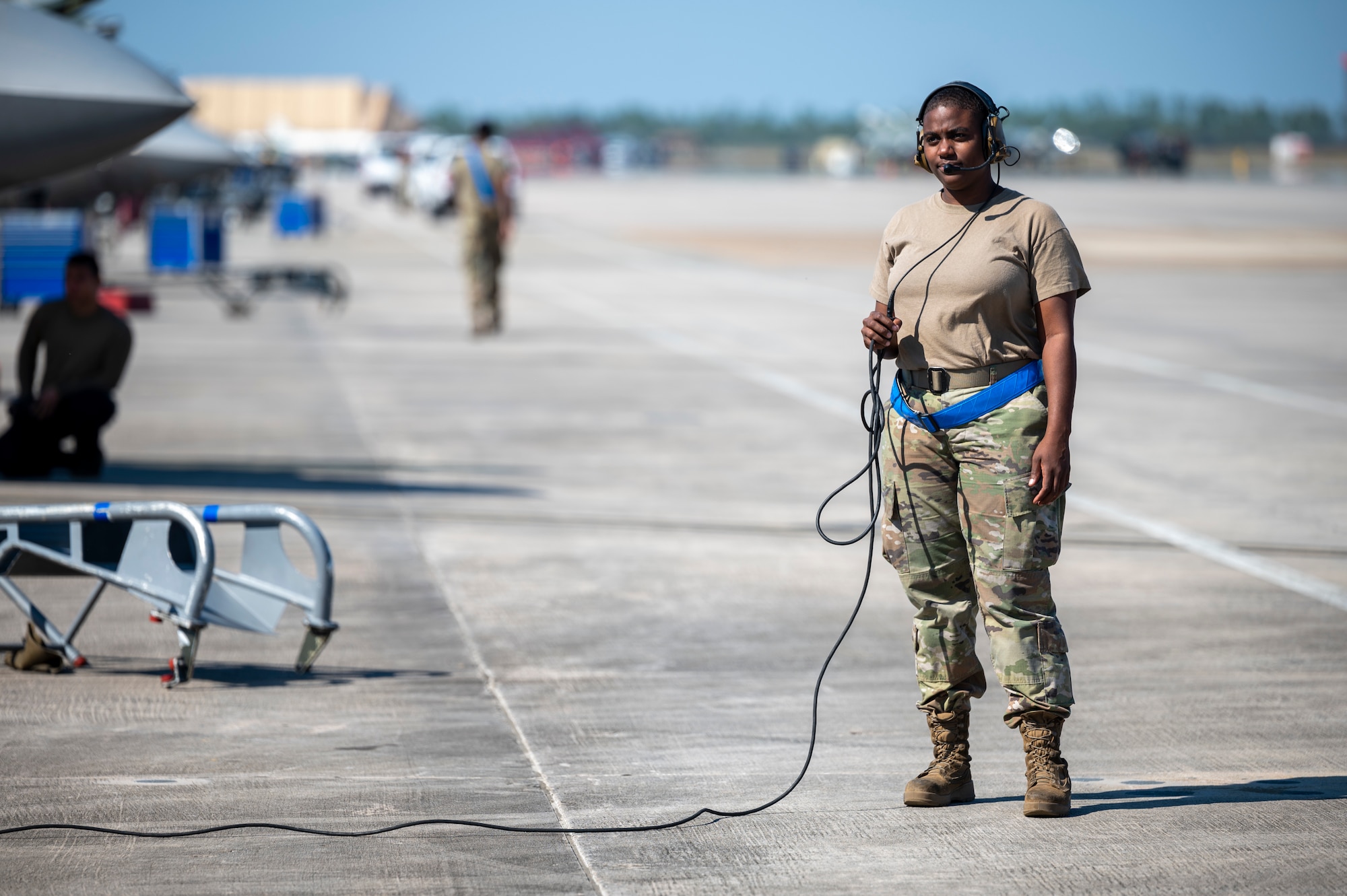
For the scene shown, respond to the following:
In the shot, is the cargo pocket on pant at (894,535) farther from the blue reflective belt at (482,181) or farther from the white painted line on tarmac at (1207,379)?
the blue reflective belt at (482,181)

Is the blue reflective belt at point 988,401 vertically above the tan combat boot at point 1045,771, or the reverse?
the blue reflective belt at point 988,401

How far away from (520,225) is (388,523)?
36.0m

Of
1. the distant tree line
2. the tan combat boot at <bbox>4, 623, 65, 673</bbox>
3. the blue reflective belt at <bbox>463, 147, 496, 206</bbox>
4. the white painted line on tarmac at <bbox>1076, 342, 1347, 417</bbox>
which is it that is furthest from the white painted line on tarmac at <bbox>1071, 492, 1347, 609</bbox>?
the distant tree line

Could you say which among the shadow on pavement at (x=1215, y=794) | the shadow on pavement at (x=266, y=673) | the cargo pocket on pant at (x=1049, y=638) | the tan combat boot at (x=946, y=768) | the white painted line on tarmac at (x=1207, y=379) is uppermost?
the cargo pocket on pant at (x=1049, y=638)

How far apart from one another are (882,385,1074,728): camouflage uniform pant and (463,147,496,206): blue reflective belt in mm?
14385

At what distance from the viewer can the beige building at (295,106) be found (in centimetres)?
16338

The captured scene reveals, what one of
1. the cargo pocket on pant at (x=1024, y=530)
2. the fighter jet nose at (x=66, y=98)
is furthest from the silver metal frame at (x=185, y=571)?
the fighter jet nose at (x=66, y=98)

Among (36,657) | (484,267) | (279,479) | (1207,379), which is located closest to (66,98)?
(279,479)

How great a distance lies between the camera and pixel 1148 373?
16.8 m

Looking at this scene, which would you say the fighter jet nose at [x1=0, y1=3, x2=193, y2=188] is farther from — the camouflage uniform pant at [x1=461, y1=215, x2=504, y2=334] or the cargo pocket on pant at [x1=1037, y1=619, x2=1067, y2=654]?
the camouflage uniform pant at [x1=461, y1=215, x2=504, y2=334]

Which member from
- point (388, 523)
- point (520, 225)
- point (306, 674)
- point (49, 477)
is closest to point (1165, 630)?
point (306, 674)

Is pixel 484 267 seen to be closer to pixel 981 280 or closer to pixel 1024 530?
pixel 981 280

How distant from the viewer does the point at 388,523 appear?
9258 mm

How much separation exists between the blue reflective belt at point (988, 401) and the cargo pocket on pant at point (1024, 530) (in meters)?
0.21
